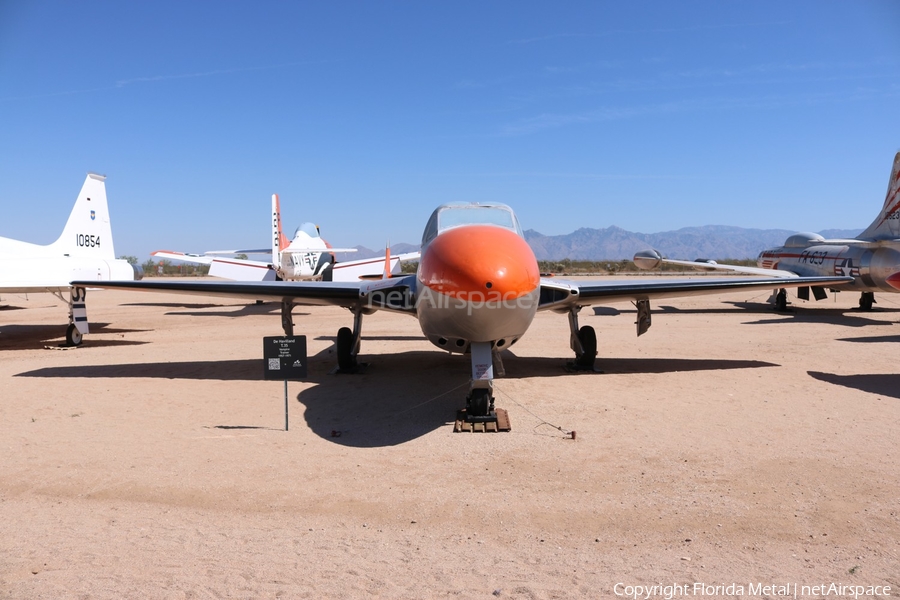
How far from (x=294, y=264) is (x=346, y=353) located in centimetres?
1759

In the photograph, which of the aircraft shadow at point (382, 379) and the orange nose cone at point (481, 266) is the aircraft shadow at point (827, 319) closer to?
the aircraft shadow at point (382, 379)

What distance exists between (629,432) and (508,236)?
300 centimetres

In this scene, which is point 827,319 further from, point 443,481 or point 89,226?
point 89,226

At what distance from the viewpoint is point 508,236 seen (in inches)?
291

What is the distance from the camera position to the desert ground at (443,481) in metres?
4.23

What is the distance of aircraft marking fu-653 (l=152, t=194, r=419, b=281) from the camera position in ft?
93.9

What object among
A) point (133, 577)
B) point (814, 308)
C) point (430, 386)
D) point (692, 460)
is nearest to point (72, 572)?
point (133, 577)

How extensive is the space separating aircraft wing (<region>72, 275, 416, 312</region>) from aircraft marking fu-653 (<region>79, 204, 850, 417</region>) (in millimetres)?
19

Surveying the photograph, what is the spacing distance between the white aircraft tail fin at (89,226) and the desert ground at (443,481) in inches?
237

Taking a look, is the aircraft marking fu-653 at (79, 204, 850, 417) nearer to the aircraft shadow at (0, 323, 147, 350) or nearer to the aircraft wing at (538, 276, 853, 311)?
the aircraft wing at (538, 276, 853, 311)

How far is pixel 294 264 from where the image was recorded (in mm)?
28609

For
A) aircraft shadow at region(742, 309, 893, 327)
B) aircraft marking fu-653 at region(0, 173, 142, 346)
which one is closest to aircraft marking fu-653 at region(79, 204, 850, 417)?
aircraft marking fu-653 at region(0, 173, 142, 346)

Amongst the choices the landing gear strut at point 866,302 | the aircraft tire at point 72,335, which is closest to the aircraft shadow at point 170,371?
the aircraft tire at point 72,335

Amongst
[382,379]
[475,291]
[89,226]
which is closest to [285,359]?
[475,291]
